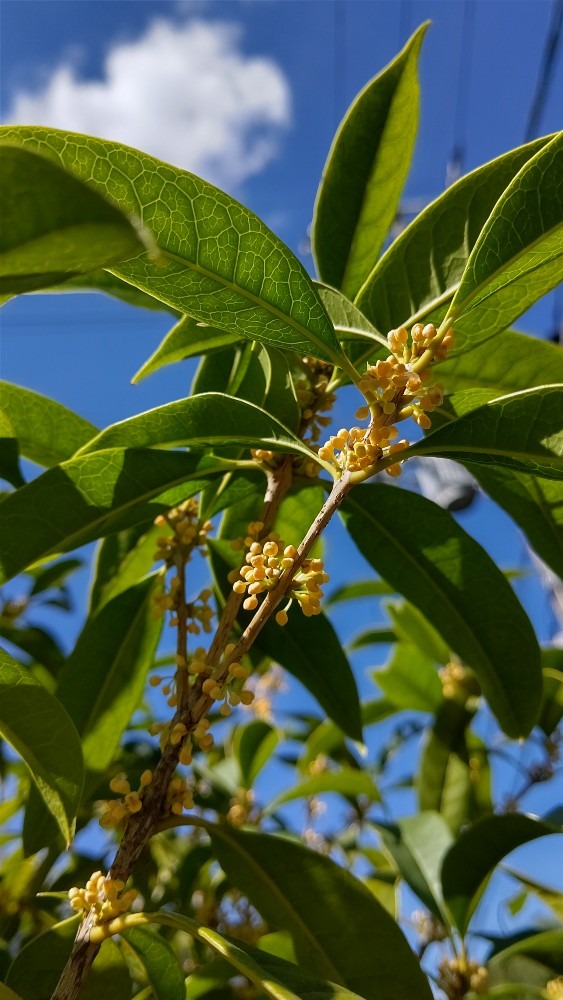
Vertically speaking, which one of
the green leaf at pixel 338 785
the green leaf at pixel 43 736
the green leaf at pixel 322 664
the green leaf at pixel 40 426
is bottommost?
the green leaf at pixel 43 736

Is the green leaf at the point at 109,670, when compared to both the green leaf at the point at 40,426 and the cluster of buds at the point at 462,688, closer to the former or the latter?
the green leaf at the point at 40,426

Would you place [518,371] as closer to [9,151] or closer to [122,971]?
[9,151]

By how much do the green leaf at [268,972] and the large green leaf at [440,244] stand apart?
2.87 feet

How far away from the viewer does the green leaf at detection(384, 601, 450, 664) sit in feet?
7.60

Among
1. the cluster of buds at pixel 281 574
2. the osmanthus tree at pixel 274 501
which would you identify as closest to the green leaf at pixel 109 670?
the osmanthus tree at pixel 274 501

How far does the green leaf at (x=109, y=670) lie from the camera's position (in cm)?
141

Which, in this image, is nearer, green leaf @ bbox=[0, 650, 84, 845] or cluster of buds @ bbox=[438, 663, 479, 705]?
green leaf @ bbox=[0, 650, 84, 845]

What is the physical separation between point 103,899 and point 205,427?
62 cm

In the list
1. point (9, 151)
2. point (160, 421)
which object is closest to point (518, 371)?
point (160, 421)

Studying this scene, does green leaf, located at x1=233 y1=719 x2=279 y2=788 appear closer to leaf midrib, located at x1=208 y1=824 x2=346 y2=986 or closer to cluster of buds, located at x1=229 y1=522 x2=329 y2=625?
leaf midrib, located at x1=208 y1=824 x2=346 y2=986

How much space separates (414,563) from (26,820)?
2.54 ft

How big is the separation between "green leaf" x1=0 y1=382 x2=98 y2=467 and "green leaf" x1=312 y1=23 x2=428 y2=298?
516 mm

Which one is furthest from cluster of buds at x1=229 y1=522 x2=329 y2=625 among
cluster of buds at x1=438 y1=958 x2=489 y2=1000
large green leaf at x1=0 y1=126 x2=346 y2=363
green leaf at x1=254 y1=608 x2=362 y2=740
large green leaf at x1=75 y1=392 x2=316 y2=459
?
cluster of buds at x1=438 y1=958 x2=489 y2=1000

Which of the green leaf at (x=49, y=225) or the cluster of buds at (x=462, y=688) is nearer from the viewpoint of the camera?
the green leaf at (x=49, y=225)
